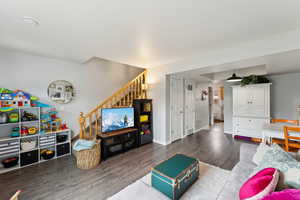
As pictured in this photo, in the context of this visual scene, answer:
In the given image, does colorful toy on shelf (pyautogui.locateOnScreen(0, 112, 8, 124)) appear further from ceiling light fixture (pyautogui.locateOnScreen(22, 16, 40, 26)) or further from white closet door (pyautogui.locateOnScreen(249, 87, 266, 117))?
white closet door (pyautogui.locateOnScreen(249, 87, 266, 117))

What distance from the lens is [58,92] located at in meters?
3.21

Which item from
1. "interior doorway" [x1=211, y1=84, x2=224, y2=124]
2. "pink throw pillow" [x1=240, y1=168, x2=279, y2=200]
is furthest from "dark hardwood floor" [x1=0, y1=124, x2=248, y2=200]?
"interior doorway" [x1=211, y1=84, x2=224, y2=124]

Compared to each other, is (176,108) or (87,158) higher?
(176,108)

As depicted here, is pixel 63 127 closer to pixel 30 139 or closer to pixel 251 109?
pixel 30 139

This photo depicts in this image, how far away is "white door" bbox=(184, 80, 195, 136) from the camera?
461 cm

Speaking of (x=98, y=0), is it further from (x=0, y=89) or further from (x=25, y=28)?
(x=0, y=89)

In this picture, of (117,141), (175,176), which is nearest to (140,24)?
(175,176)

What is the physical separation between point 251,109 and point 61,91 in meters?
5.64

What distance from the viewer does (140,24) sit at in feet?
5.90

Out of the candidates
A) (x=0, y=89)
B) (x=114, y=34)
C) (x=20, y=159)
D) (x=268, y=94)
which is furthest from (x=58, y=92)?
(x=268, y=94)

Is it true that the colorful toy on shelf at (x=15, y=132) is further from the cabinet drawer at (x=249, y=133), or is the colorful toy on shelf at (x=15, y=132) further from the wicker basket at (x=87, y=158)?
the cabinet drawer at (x=249, y=133)

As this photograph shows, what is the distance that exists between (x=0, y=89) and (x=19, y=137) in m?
1.01

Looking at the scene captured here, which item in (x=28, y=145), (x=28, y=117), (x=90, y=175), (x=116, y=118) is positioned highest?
(x=28, y=117)

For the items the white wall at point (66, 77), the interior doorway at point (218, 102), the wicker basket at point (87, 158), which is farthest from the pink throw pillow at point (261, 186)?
the interior doorway at point (218, 102)
